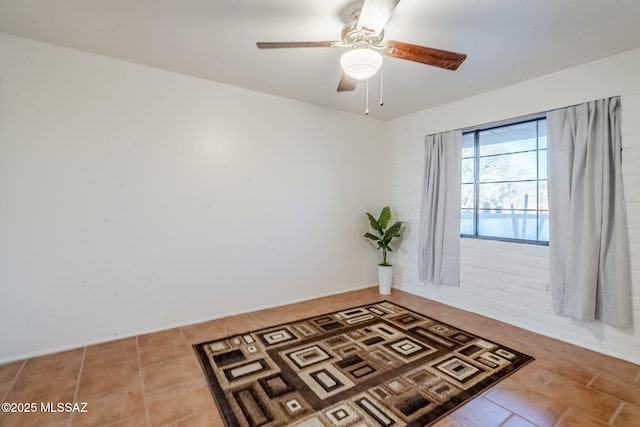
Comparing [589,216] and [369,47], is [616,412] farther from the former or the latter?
[369,47]

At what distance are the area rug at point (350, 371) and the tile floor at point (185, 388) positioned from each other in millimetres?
113

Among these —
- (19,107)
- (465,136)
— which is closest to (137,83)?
(19,107)

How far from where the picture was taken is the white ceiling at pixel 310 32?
183 centimetres

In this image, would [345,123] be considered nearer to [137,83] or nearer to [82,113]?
[137,83]

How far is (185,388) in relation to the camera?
1.92m

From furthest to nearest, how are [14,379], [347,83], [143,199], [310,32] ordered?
[143,199]
[347,83]
[310,32]
[14,379]

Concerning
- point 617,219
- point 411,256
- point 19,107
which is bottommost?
point 411,256

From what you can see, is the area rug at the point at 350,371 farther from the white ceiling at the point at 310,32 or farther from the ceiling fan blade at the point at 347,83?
the white ceiling at the point at 310,32

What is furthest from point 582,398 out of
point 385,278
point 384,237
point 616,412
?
point 384,237

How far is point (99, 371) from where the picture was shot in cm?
210

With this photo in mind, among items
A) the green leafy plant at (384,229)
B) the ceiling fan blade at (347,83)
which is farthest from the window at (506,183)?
the ceiling fan blade at (347,83)

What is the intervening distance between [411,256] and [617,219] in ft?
7.04

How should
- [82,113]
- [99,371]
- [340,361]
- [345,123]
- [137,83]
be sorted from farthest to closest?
[345,123] < [137,83] < [82,113] < [340,361] < [99,371]

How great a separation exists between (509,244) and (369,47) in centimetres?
252
